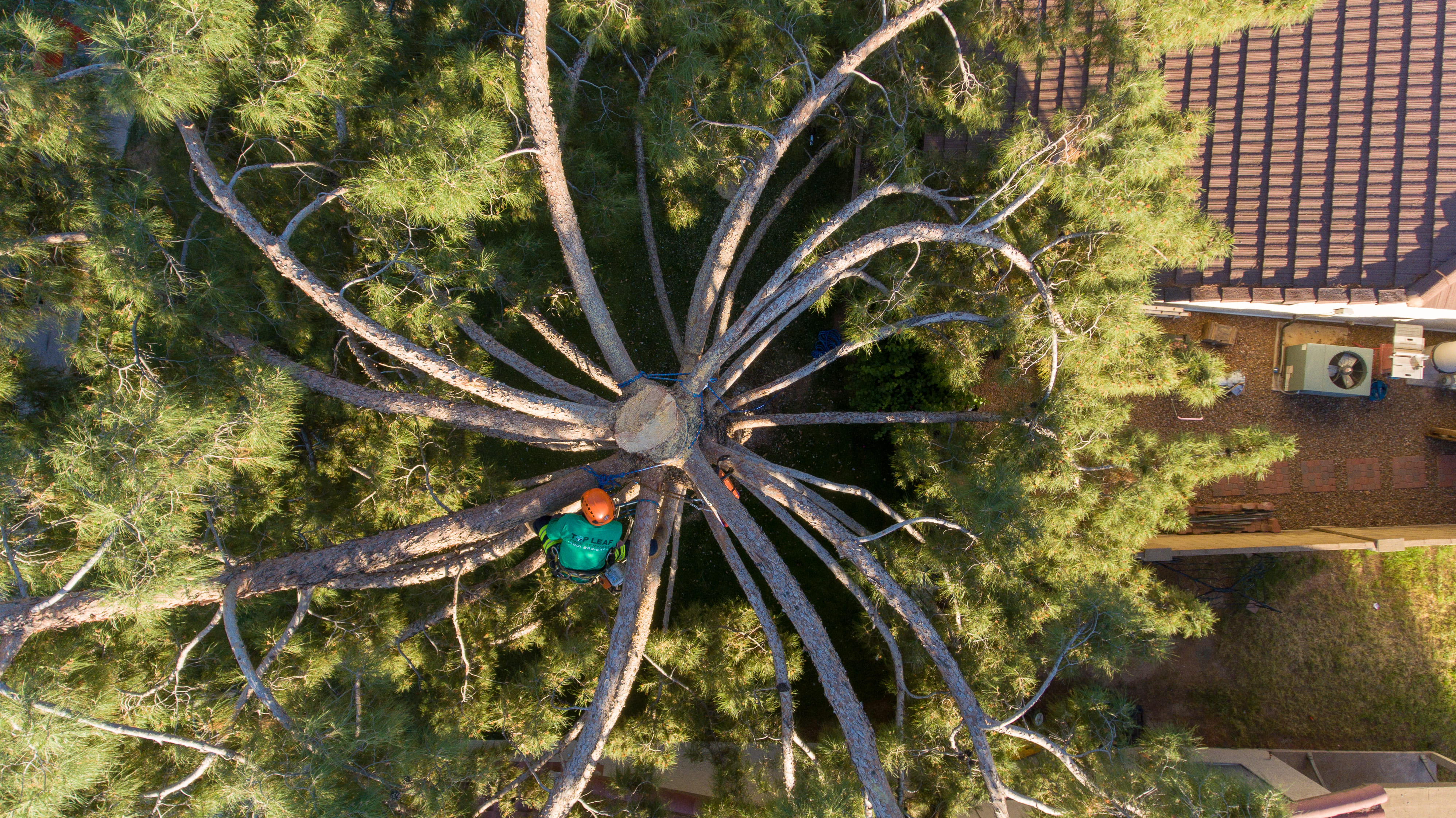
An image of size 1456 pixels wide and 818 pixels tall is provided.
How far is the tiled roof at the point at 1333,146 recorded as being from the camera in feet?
18.9

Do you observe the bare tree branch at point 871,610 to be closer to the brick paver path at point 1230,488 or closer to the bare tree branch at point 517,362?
the bare tree branch at point 517,362

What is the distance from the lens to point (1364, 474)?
688 centimetres

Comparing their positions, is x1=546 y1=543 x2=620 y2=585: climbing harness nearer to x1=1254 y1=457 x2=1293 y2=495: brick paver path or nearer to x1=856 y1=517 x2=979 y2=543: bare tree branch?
x1=856 y1=517 x2=979 y2=543: bare tree branch

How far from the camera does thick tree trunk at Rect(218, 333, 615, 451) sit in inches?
184

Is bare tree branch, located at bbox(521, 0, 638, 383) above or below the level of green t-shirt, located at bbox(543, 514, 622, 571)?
above

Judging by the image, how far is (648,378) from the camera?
5852 millimetres

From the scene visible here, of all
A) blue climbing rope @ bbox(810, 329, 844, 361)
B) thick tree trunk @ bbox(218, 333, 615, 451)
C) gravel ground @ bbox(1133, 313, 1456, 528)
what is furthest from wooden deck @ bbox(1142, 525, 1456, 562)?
thick tree trunk @ bbox(218, 333, 615, 451)

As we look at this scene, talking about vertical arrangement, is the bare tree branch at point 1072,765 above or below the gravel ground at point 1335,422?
below

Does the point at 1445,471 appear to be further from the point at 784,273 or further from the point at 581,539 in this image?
the point at 581,539

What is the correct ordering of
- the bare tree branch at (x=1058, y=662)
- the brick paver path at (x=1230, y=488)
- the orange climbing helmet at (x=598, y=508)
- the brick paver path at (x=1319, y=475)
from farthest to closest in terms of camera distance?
1. the brick paver path at (x=1230, y=488)
2. the brick paver path at (x=1319, y=475)
3. the bare tree branch at (x=1058, y=662)
4. the orange climbing helmet at (x=598, y=508)

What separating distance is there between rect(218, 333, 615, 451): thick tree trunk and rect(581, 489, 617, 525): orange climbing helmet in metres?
0.64

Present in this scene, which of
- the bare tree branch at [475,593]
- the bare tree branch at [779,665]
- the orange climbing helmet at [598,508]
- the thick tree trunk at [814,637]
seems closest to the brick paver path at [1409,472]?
the thick tree trunk at [814,637]

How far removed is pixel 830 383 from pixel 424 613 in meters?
5.18

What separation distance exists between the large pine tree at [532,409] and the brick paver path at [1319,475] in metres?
2.94
